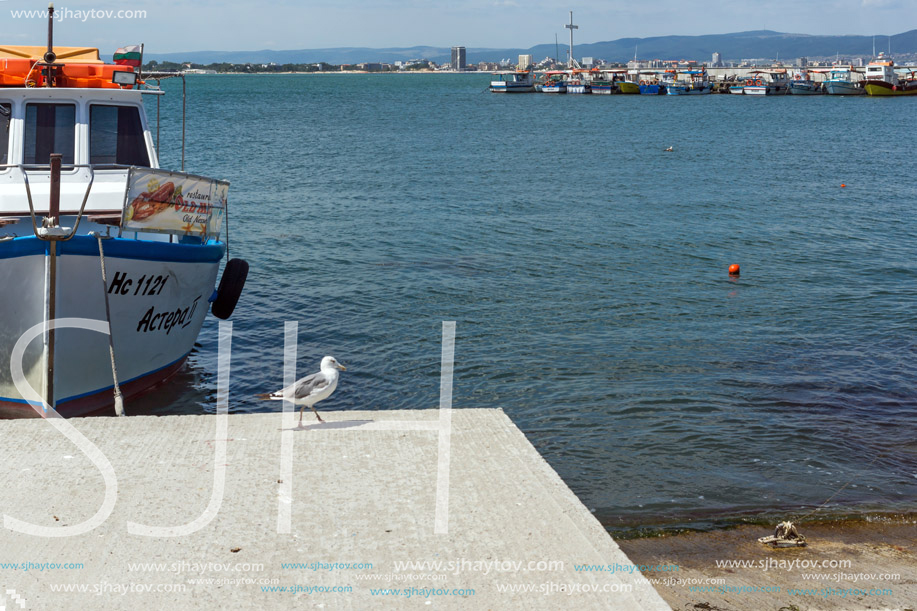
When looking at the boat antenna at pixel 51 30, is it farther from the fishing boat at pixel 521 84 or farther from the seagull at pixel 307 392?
the fishing boat at pixel 521 84

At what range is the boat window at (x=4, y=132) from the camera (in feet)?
37.2

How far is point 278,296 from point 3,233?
8.04 metres

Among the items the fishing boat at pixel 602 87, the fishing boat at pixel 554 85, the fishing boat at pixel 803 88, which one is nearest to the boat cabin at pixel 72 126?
the fishing boat at pixel 602 87

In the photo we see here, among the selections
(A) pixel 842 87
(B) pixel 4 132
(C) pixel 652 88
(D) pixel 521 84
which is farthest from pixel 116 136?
(D) pixel 521 84

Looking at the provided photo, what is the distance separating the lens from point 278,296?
59.0ft

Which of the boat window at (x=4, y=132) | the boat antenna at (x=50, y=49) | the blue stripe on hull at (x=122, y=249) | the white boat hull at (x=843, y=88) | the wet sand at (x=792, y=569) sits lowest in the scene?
the wet sand at (x=792, y=569)

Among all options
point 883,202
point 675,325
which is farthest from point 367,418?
point 883,202

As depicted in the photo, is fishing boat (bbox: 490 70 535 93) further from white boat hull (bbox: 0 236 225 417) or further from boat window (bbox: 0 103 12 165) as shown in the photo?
white boat hull (bbox: 0 236 225 417)

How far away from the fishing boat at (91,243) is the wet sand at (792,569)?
4977mm

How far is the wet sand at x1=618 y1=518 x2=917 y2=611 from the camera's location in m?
6.58

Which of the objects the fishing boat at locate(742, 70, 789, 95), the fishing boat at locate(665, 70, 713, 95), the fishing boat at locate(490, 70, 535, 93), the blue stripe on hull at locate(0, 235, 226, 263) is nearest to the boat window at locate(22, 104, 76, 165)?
the blue stripe on hull at locate(0, 235, 226, 263)

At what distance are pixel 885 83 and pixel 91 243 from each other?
121 metres

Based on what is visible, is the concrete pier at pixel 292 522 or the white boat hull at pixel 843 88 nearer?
the concrete pier at pixel 292 522

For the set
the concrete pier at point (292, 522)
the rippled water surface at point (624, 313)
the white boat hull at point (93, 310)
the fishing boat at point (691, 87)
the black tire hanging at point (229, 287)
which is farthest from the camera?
the fishing boat at point (691, 87)
